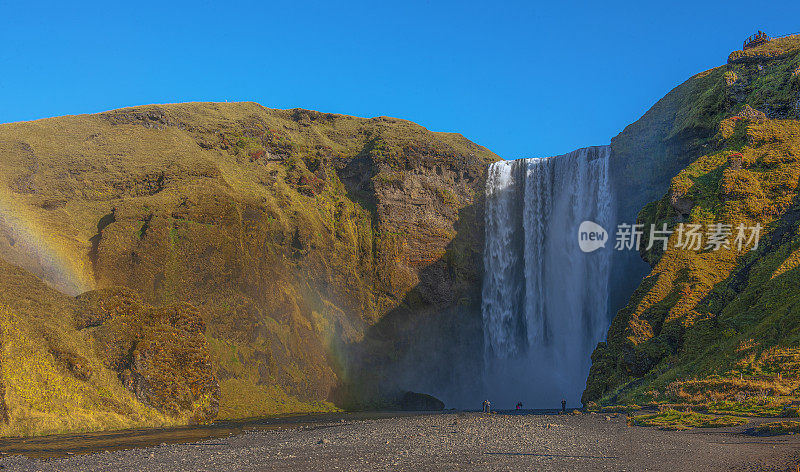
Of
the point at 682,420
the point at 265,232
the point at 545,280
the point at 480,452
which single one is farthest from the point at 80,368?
the point at 545,280

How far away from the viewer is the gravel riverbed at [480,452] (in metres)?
15.5

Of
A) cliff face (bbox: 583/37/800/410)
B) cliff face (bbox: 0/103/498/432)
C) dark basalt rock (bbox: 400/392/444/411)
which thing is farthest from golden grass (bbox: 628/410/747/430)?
dark basalt rock (bbox: 400/392/444/411)

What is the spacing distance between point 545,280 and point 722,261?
24.0 meters

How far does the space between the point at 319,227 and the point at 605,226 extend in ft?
98.0

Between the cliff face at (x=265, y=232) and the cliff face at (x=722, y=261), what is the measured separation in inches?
937

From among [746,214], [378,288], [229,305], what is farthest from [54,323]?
[746,214]

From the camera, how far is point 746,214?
38562 mm

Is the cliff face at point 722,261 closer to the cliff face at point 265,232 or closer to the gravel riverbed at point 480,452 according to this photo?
the gravel riverbed at point 480,452

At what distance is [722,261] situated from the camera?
3747cm

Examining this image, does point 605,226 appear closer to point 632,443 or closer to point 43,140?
point 632,443

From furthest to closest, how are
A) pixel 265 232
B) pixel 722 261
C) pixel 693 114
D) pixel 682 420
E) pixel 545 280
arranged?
pixel 545 280, pixel 265 232, pixel 693 114, pixel 722 261, pixel 682 420

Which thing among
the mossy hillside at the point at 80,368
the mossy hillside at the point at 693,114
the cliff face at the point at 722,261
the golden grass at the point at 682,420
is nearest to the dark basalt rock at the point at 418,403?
the cliff face at the point at 722,261

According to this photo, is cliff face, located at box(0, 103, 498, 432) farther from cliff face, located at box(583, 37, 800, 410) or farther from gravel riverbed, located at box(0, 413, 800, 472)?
cliff face, located at box(583, 37, 800, 410)

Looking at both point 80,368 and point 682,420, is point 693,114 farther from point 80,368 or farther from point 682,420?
point 80,368
